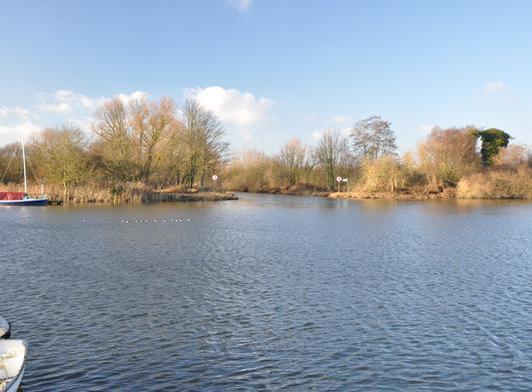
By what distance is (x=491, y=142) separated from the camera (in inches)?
2810

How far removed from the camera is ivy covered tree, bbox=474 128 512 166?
7101cm

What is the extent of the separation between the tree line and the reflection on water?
86.4 feet

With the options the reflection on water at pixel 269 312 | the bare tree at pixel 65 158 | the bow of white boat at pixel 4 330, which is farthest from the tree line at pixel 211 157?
the bow of white boat at pixel 4 330

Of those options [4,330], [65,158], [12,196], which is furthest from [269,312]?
[12,196]

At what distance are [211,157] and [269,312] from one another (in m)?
50.0

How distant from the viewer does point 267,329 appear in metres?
10.1

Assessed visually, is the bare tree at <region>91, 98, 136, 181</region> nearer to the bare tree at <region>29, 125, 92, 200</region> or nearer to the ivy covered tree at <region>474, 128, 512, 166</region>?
the bare tree at <region>29, 125, 92, 200</region>

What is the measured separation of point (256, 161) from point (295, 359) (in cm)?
7993

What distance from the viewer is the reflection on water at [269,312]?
314 inches

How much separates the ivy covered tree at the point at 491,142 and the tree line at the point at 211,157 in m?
0.15

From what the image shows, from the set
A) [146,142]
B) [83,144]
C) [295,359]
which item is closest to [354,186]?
[146,142]

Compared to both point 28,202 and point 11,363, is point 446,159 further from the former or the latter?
point 11,363

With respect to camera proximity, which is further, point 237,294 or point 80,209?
point 80,209

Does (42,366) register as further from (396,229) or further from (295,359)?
(396,229)
